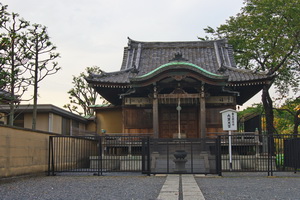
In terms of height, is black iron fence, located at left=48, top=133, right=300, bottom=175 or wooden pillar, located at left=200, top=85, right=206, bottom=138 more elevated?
wooden pillar, located at left=200, top=85, right=206, bottom=138

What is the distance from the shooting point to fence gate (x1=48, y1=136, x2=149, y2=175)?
42.5 feet

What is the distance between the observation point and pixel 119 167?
1609 centimetres

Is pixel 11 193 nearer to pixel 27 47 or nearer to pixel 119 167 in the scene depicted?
pixel 119 167

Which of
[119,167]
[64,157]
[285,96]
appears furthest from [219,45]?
[64,157]

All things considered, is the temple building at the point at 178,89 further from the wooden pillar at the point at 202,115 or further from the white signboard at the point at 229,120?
the white signboard at the point at 229,120

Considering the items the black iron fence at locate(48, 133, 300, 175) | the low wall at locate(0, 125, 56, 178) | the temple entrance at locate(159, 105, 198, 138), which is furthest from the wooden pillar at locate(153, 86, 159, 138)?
the low wall at locate(0, 125, 56, 178)

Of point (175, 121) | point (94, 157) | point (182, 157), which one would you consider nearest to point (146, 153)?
point (182, 157)

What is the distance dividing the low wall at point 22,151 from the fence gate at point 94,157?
13.8 inches

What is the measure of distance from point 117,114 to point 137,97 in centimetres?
531

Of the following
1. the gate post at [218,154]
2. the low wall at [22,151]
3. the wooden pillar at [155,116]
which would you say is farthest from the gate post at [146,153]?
the wooden pillar at [155,116]

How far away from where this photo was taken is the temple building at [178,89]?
18.2 m

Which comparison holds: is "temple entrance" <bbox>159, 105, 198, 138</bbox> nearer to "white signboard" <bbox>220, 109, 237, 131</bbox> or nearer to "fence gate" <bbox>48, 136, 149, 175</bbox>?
"fence gate" <bbox>48, 136, 149, 175</bbox>

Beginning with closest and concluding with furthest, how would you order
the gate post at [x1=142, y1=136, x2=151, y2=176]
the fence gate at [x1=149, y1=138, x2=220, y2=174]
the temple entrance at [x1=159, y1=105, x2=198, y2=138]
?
1. the gate post at [x1=142, y1=136, x2=151, y2=176]
2. the fence gate at [x1=149, y1=138, x2=220, y2=174]
3. the temple entrance at [x1=159, y1=105, x2=198, y2=138]

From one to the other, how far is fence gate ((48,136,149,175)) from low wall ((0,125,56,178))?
350mm
